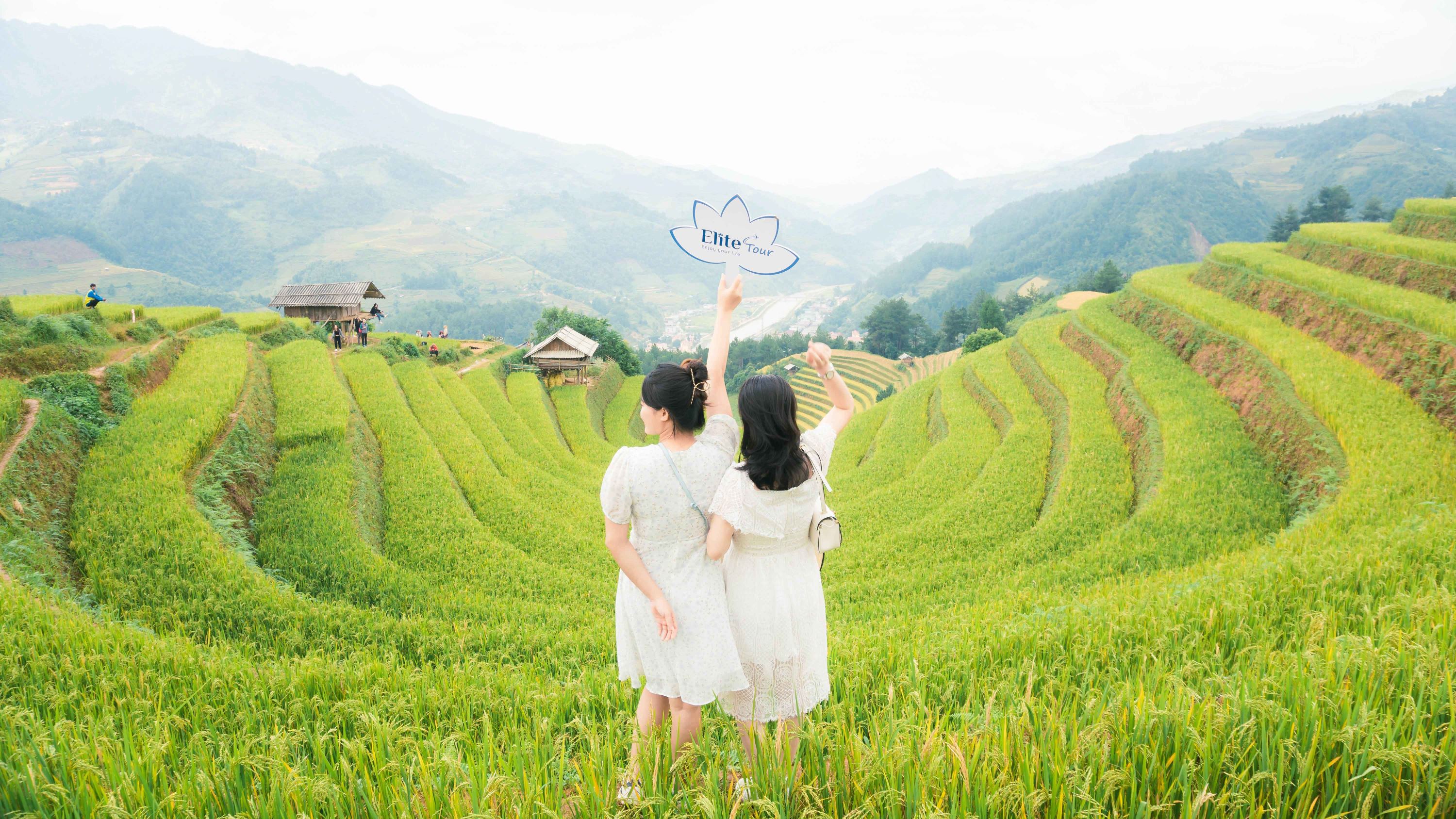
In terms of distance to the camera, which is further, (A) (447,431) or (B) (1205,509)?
(A) (447,431)

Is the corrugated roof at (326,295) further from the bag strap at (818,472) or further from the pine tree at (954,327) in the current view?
the pine tree at (954,327)

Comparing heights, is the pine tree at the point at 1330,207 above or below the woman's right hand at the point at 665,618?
above

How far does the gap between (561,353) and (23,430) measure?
27141 millimetres

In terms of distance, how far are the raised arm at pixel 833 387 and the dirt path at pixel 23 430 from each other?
27.6 ft

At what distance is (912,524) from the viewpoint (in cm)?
1165

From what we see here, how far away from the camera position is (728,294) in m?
3.14

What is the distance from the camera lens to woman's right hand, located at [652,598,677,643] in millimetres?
2727

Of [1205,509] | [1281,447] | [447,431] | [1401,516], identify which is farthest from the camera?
[447,431]

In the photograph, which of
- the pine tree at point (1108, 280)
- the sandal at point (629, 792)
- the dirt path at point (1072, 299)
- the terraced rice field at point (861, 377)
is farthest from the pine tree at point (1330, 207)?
the sandal at point (629, 792)

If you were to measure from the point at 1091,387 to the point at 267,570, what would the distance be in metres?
17.6

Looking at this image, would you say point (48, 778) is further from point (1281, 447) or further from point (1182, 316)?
point (1182, 316)


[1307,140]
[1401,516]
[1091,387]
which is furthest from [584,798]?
[1307,140]

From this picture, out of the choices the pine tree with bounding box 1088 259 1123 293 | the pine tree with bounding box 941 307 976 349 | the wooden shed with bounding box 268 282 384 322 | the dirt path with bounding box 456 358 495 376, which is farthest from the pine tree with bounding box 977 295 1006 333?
the wooden shed with bounding box 268 282 384 322

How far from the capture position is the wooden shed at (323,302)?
26688 millimetres
